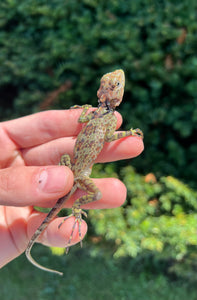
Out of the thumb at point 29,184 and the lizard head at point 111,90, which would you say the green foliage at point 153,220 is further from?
the thumb at point 29,184

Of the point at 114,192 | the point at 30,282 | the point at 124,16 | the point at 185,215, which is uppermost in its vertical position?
the point at 124,16

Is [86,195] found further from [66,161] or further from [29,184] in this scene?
[29,184]

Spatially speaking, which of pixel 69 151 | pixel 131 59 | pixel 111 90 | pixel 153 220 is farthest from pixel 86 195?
pixel 131 59

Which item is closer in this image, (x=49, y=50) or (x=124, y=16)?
(x=124, y=16)

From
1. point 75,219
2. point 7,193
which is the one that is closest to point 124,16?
point 75,219

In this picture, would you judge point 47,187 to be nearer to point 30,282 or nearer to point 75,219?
point 75,219

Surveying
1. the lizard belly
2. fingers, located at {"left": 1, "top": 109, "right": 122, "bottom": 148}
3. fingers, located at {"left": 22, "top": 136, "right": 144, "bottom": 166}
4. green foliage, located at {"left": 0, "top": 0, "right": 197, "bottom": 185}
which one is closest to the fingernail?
the lizard belly

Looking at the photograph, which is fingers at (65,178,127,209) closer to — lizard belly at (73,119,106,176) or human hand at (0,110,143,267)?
human hand at (0,110,143,267)
